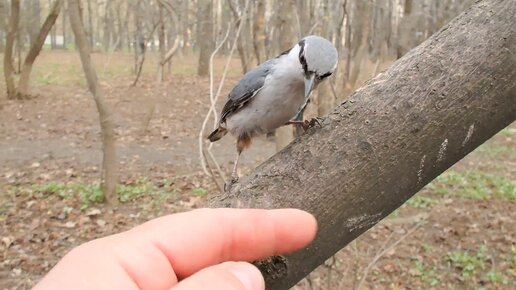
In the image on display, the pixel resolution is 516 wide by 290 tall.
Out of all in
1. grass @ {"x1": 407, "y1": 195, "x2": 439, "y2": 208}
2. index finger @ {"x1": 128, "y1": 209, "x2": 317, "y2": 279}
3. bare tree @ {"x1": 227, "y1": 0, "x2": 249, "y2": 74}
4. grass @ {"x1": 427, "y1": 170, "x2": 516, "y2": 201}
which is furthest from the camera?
grass @ {"x1": 427, "y1": 170, "x2": 516, "y2": 201}

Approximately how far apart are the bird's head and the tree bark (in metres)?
0.74

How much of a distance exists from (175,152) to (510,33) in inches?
350

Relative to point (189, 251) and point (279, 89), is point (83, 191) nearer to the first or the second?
point (279, 89)

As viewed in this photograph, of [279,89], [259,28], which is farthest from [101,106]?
[279,89]

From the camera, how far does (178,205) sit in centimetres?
684

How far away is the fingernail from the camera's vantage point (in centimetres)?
111

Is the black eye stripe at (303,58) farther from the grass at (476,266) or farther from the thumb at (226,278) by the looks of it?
the grass at (476,266)

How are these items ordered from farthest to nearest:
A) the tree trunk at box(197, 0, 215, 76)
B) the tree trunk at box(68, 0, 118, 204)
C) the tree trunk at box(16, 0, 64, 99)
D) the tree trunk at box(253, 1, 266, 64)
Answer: the tree trunk at box(197, 0, 215, 76), the tree trunk at box(16, 0, 64, 99), the tree trunk at box(253, 1, 266, 64), the tree trunk at box(68, 0, 118, 204)

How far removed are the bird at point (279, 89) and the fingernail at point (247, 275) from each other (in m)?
0.98

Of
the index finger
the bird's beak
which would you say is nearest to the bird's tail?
the bird's beak

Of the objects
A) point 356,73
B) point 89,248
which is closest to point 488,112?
point 89,248

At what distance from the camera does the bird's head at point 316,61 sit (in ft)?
7.06

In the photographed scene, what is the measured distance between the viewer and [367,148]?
4.49 ft

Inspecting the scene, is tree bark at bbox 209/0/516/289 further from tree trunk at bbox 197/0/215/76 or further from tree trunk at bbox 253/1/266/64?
tree trunk at bbox 197/0/215/76
